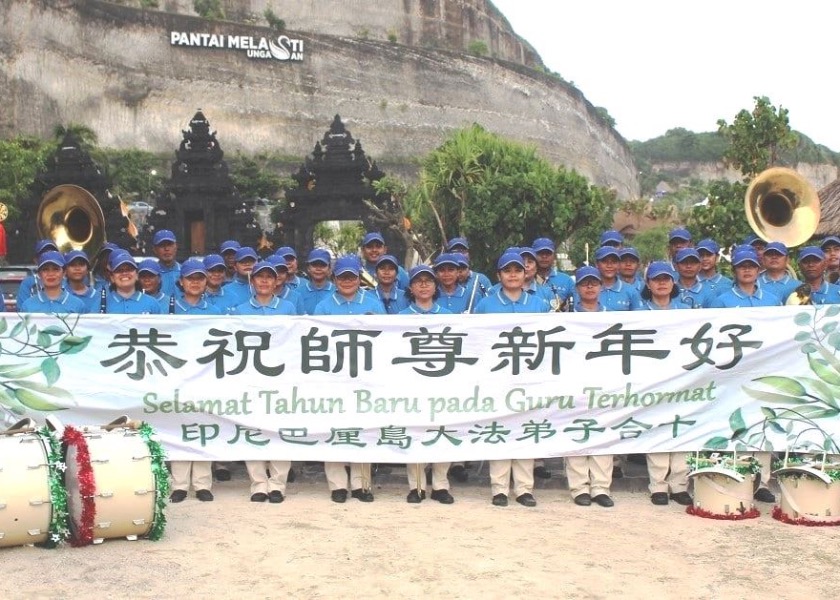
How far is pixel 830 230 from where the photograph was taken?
14.5 metres

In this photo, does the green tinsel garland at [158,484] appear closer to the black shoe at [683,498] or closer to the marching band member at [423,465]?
the marching band member at [423,465]

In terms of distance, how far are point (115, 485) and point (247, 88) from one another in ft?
170

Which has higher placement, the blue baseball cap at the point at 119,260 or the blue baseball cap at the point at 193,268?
the blue baseball cap at the point at 119,260

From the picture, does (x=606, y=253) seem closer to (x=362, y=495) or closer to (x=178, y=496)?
(x=362, y=495)

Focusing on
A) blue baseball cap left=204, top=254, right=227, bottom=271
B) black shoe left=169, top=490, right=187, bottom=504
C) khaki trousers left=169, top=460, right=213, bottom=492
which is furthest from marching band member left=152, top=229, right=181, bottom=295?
black shoe left=169, top=490, right=187, bottom=504


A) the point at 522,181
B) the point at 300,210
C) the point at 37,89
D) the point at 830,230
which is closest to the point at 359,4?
the point at 37,89

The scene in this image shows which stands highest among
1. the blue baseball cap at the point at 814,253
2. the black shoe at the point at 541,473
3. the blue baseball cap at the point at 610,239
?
the blue baseball cap at the point at 610,239

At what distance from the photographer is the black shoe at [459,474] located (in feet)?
23.2

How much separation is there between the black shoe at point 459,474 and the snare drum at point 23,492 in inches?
115

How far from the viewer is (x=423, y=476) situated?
655 centimetres

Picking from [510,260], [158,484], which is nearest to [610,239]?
[510,260]

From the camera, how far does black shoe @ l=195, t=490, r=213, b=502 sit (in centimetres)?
643

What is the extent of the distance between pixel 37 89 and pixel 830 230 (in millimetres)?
40508

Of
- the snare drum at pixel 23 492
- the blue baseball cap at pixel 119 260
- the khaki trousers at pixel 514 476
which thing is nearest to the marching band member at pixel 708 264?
→ the khaki trousers at pixel 514 476
